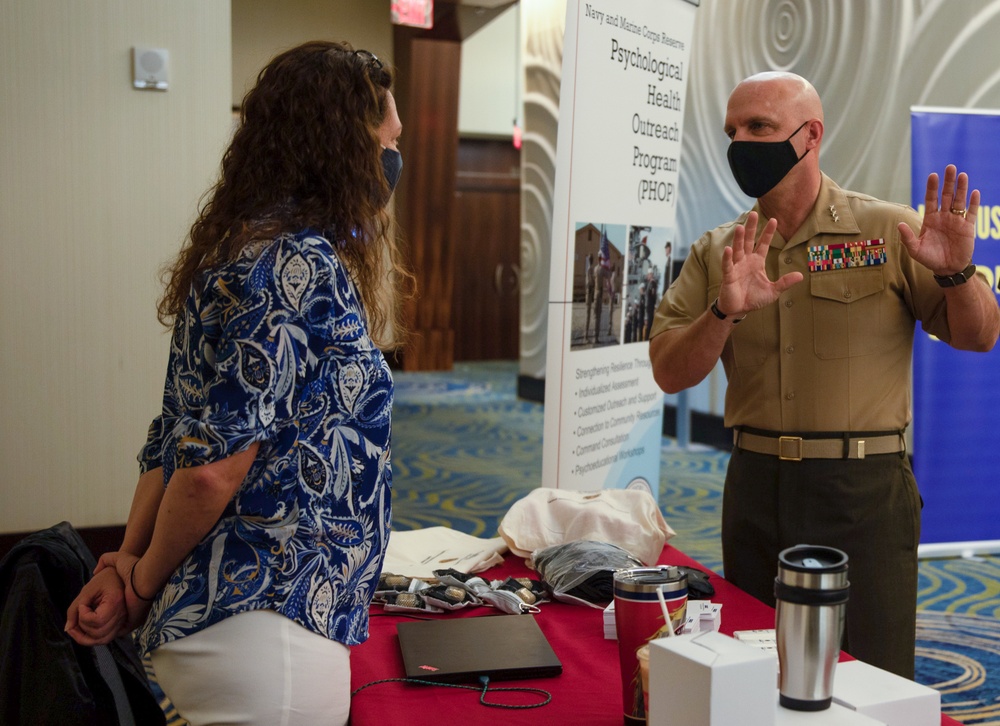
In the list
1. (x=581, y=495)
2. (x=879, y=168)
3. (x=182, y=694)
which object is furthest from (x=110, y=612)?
(x=879, y=168)

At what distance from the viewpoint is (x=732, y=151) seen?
6.94ft

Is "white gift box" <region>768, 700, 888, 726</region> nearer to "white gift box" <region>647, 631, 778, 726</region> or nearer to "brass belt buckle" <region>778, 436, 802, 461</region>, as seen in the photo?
"white gift box" <region>647, 631, 778, 726</region>

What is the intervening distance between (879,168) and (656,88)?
209 cm

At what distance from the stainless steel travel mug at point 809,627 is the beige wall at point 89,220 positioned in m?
3.17

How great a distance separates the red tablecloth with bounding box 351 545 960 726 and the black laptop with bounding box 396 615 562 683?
2 centimetres

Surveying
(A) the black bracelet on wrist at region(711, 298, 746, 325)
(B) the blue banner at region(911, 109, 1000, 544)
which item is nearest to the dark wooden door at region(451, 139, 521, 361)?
Result: (B) the blue banner at region(911, 109, 1000, 544)

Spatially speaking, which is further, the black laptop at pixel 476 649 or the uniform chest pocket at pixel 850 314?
the uniform chest pocket at pixel 850 314

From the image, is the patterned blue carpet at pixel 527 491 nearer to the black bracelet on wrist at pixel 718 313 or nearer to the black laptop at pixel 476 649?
the black bracelet on wrist at pixel 718 313

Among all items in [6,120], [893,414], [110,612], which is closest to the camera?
[110,612]

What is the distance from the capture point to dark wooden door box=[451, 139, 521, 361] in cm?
1203

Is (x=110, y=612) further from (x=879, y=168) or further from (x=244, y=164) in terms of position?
(x=879, y=168)

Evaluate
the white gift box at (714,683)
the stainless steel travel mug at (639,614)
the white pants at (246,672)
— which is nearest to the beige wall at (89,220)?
the white pants at (246,672)

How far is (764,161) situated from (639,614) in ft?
3.90

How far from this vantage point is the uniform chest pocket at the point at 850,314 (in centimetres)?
202
